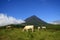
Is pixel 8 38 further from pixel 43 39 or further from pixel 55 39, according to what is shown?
pixel 55 39

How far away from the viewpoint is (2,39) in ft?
58.3

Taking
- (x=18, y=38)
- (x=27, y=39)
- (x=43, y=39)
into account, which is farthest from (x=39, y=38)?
Answer: (x=18, y=38)

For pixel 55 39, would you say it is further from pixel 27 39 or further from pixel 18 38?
pixel 18 38

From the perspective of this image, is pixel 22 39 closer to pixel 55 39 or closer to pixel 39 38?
pixel 39 38

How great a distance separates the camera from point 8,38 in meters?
18.0

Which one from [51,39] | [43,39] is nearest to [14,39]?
[43,39]

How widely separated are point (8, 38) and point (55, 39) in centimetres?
643

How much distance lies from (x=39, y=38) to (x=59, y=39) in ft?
9.15

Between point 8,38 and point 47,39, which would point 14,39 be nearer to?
point 8,38

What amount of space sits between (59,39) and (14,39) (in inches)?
245

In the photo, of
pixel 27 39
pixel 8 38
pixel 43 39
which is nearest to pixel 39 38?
pixel 43 39

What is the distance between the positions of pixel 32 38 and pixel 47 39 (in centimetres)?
207

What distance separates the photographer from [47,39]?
17859 millimetres

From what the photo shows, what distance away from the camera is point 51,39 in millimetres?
18078
